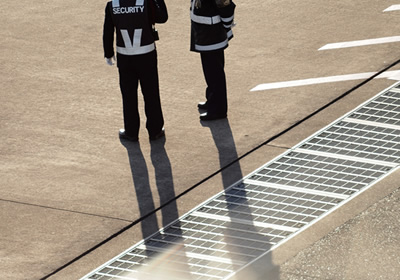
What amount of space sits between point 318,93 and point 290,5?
10.9 ft

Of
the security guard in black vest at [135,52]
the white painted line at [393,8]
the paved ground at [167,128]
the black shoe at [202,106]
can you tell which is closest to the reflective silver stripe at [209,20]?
the security guard in black vest at [135,52]

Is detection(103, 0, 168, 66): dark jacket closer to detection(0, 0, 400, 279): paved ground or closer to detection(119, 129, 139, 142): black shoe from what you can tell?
detection(119, 129, 139, 142): black shoe

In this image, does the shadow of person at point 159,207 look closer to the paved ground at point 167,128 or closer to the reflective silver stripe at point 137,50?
the paved ground at point 167,128

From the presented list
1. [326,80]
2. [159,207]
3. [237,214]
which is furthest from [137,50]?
[326,80]

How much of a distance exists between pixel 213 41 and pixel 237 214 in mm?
2380

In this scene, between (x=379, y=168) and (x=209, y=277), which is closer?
(x=209, y=277)

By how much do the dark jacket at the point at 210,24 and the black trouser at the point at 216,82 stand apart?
113 millimetres

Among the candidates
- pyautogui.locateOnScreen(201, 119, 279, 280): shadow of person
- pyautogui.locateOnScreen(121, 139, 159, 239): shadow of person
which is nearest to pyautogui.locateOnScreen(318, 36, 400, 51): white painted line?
pyautogui.locateOnScreen(201, 119, 279, 280): shadow of person

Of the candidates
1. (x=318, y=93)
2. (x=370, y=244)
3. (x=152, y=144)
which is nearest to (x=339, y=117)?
(x=318, y=93)

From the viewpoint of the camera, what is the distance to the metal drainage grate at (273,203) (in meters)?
7.36

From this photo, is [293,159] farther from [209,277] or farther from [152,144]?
[209,277]

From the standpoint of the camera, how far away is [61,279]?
281 inches

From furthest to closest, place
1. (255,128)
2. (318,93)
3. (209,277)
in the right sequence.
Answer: (318,93), (255,128), (209,277)

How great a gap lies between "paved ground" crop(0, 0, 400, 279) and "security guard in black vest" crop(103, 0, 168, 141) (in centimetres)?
27
